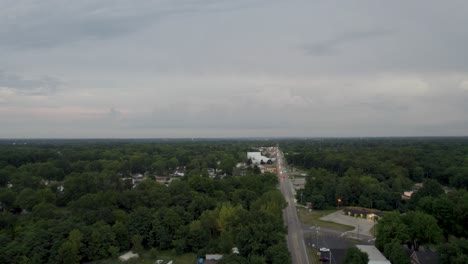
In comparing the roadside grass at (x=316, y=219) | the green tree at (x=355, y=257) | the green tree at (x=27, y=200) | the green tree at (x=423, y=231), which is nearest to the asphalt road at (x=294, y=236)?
the roadside grass at (x=316, y=219)

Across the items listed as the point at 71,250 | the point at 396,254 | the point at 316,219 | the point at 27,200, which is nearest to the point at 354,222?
the point at 316,219

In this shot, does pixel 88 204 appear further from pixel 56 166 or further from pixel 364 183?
pixel 56 166

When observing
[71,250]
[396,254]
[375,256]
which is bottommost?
[375,256]

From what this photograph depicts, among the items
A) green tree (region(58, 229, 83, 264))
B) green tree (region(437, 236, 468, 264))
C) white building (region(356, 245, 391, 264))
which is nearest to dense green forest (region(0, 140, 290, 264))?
green tree (region(58, 229, 83, 264))

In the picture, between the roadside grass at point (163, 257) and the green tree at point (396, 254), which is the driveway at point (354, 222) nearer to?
the green tree at point (396, 254)

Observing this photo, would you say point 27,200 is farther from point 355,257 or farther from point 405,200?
point 405,200

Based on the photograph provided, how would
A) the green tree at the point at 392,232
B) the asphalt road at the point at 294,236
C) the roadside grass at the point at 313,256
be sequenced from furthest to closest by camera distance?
the asphalt road at the point at 294,236 → the green tree at the point at 392,232 → the roadside grass at the point at 313,256
